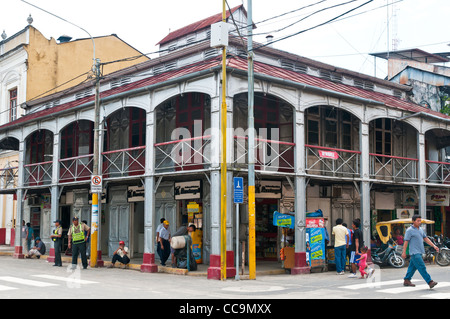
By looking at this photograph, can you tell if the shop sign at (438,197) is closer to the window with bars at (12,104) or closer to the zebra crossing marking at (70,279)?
the zebra crossing marking at (70,279)

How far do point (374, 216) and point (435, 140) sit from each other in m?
5.34

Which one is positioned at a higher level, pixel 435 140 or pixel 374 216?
pixel 435 140

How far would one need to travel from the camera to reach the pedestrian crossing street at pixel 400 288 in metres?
11.4

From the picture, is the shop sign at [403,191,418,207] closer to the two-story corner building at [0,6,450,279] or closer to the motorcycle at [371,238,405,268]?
the two-story corner building at [0,6,450,279]

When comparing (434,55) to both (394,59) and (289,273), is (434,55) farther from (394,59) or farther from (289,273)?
(289,273)

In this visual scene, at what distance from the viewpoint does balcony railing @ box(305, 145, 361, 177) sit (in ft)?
62.3

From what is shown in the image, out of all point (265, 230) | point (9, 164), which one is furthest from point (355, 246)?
point (9, 164)

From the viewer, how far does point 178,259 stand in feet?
57.3

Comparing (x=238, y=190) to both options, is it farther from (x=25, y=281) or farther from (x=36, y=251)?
(x=36, y=251)

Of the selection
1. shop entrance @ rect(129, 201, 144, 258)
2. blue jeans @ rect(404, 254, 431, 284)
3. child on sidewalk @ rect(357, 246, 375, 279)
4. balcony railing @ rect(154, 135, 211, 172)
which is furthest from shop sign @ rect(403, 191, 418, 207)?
blue jeans @ rect(404, 254, 431, 284)

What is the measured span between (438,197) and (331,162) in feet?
23.8

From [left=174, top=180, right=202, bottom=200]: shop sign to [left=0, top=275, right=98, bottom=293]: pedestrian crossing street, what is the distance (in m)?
5.82
